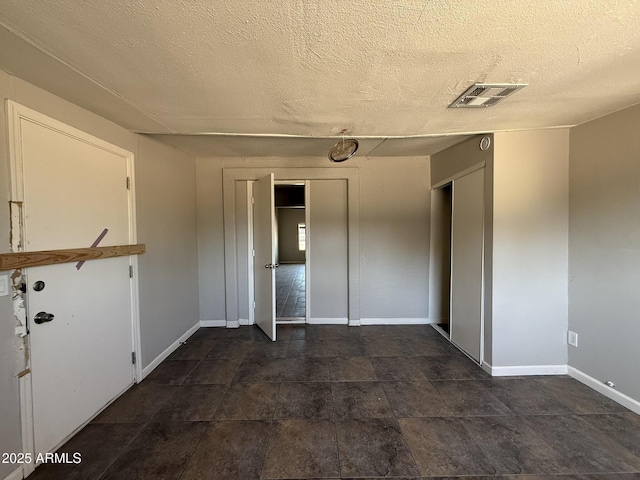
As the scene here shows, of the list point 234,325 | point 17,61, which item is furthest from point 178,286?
point 17,61

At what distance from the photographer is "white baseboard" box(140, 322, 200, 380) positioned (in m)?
2.33

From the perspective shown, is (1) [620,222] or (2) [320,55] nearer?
(2) [320,55]

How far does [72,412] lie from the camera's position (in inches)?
64.4

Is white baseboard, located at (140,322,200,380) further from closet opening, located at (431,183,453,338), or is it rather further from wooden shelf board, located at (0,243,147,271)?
closet opening, located at (431,183,453,338)

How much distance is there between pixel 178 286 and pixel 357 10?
2.93 metres

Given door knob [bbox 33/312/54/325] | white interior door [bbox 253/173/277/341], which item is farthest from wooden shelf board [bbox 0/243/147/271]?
white interior door [bbox 253/173/277/341]

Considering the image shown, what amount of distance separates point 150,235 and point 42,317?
3.40 ft

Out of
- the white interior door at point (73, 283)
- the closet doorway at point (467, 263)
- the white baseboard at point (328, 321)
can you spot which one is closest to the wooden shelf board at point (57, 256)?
the white interior door at point (73, 283)

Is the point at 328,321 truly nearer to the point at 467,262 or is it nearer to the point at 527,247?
the point at 467,262

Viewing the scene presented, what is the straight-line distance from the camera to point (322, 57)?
1.25 m

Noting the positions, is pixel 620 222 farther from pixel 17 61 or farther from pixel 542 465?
pixel 17 61

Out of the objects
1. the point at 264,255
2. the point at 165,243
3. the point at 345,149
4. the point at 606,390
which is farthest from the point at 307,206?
the point at 606,390

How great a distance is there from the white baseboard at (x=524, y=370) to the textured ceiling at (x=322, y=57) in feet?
6.92

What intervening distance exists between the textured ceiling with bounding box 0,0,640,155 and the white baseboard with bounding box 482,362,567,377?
6.92ft
